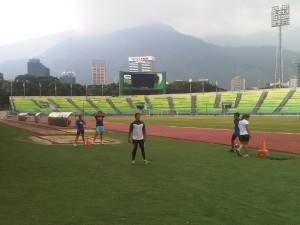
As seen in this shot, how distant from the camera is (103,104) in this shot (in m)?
121

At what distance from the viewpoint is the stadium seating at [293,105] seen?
8929 centimetres

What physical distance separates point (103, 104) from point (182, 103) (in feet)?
68.8

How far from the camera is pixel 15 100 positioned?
12312 cm

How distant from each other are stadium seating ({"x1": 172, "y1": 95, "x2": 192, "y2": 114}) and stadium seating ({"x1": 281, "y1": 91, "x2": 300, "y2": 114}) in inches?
869

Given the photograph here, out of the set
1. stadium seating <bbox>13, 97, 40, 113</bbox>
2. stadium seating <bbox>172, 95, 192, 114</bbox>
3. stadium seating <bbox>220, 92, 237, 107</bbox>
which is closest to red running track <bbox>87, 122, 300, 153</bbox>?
stadium seating <bbox>172, 95, 192, 114</bbox>

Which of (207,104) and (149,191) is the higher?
(207,104)

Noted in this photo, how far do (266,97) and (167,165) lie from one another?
9020 cm

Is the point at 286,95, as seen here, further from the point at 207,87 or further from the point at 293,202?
the point at 293,202

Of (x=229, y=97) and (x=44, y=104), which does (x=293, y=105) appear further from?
(x=44, y=104)

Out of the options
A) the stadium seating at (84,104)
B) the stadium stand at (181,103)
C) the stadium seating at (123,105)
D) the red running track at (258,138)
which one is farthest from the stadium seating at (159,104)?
the red running track at (258,138)

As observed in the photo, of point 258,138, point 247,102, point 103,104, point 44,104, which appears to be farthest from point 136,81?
point 258,138

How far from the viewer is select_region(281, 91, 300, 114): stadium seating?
8929 cm

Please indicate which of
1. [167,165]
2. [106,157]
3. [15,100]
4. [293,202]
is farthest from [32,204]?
A: [15,100]

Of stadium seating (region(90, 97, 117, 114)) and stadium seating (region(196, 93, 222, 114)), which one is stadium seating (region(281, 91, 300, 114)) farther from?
stadium seating (region(90, 97, 117, 114))
